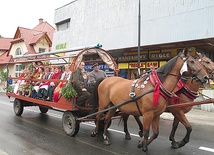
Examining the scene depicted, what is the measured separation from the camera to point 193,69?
5035 mm

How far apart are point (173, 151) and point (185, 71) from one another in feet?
6.40

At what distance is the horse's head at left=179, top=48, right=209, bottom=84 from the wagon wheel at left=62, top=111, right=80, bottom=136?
3261 mm

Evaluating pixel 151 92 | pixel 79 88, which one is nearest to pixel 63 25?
pixel 79 88

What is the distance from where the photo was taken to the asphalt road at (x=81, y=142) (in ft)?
17.9

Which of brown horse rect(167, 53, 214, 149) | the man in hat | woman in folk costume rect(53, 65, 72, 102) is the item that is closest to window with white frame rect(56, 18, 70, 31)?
woman in folk costume rect(53, 65, 72, 102)

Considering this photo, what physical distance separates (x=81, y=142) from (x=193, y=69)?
330 centimetres

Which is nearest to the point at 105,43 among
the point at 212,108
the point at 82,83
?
the point at 212,108

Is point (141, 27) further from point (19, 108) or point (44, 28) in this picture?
point (44, 28)

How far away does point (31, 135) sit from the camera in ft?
22.3

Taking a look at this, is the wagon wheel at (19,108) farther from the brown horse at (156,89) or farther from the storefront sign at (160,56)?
the storefront sign at (160,56)

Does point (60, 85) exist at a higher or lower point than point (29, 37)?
lower

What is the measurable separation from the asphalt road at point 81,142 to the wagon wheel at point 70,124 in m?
0.15

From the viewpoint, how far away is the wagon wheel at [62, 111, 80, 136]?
6.69 m

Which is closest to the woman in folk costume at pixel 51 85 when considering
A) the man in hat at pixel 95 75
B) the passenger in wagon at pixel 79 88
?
the man in hat at pixel 95 75
